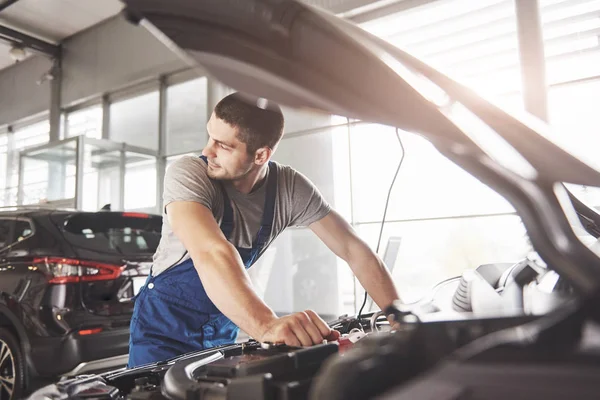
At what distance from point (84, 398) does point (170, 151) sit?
24.0 ft

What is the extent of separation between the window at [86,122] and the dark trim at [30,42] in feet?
3.94

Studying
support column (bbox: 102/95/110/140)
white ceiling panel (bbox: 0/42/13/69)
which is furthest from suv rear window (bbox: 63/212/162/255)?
white ceiling panel (bbox: 0/42/13/69)

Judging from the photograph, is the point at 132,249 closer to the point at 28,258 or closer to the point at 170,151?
the point at 28,258

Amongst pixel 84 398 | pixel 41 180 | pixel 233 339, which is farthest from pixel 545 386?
pixel 41 180

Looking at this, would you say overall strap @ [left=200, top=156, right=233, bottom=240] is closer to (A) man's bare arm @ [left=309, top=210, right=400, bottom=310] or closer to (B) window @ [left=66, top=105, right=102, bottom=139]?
(A) man's bare arm @ [left=309, top=210, right=400, bottom=310]

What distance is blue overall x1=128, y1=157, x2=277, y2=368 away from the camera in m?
1.62

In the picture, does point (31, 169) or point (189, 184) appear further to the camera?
point (31, 169)

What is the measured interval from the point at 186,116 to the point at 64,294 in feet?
17.1

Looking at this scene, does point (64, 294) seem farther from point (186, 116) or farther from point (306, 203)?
point (186, 116)

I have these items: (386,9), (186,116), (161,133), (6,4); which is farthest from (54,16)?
(386,9)

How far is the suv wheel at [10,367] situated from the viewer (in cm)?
291

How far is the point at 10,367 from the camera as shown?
3.04m

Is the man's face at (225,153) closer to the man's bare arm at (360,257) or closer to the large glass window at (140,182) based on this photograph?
the man's bare arm at (360,257)

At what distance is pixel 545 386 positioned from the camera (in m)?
0.49
